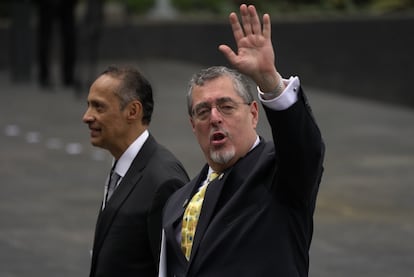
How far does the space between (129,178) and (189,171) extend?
7.77 metres

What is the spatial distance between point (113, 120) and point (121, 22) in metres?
19.8

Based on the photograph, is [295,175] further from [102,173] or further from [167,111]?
[167,111]

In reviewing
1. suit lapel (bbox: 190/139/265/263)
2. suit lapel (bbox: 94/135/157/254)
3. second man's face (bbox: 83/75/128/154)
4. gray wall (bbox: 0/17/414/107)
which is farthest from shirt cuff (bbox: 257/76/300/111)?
gray wall (bbox: 0/17/414/107)

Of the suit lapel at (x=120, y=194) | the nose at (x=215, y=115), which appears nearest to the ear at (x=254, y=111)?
the nose at (x=215, y=115)

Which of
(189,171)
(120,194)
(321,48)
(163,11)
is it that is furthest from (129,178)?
(163,11)

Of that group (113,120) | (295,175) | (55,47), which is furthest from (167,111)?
(295,175)

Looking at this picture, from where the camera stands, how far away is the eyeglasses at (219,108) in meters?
4.47

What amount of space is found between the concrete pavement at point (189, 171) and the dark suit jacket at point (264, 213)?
4632mm

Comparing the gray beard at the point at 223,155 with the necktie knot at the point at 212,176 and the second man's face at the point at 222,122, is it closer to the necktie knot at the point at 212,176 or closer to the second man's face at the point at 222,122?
the second man's face at the point at 222,122

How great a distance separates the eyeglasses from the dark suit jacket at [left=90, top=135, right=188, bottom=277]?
722 millimetres

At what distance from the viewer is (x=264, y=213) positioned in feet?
14.3

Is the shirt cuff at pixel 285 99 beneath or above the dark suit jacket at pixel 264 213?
above

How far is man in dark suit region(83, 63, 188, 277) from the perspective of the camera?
16.9 feet

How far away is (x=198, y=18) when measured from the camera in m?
24.8
